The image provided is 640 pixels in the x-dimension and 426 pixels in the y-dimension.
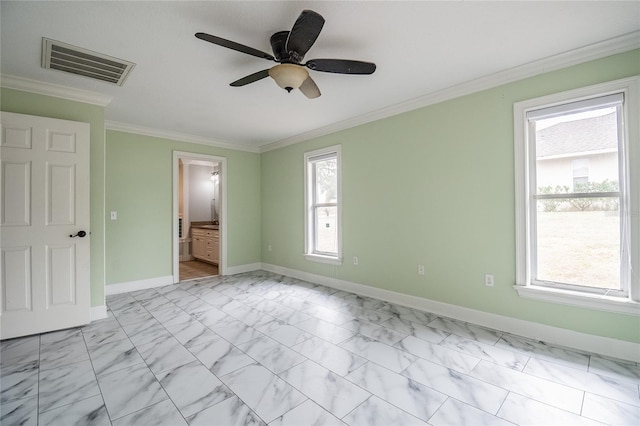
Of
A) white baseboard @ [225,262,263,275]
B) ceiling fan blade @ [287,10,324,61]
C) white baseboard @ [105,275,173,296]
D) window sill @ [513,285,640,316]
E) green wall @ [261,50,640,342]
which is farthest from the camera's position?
white baseboard @ [225,262,263,275]

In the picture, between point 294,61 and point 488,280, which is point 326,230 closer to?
point 488,280

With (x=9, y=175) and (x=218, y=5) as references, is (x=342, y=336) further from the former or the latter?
(x=9, y=175)

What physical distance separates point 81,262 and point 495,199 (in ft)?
14.1

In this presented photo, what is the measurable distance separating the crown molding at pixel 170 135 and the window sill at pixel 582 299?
4.87m

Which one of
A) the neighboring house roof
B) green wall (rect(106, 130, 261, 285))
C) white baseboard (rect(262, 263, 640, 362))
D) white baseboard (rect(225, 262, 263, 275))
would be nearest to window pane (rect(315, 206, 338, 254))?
white baseboard (rect(262, 263, 640, 362))

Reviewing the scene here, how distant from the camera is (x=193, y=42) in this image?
2.27 metres

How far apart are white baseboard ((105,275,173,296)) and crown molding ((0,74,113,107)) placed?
2.52 m

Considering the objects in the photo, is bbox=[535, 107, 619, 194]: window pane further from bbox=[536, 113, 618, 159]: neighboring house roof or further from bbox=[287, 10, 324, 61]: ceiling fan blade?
bbox=[287, 10, 324, 61]: ceiling fan blade

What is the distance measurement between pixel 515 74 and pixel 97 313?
4978mm

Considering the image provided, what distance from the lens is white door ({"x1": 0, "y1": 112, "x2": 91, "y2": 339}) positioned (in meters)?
2.71

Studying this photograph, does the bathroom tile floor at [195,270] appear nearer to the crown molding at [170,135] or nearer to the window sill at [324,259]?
the window sill at [324,259]

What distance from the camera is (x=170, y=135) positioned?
15.6ft

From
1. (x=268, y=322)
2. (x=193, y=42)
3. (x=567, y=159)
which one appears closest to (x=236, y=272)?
(x=268, y=322)

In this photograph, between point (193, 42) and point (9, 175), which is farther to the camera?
point (9, 175)
